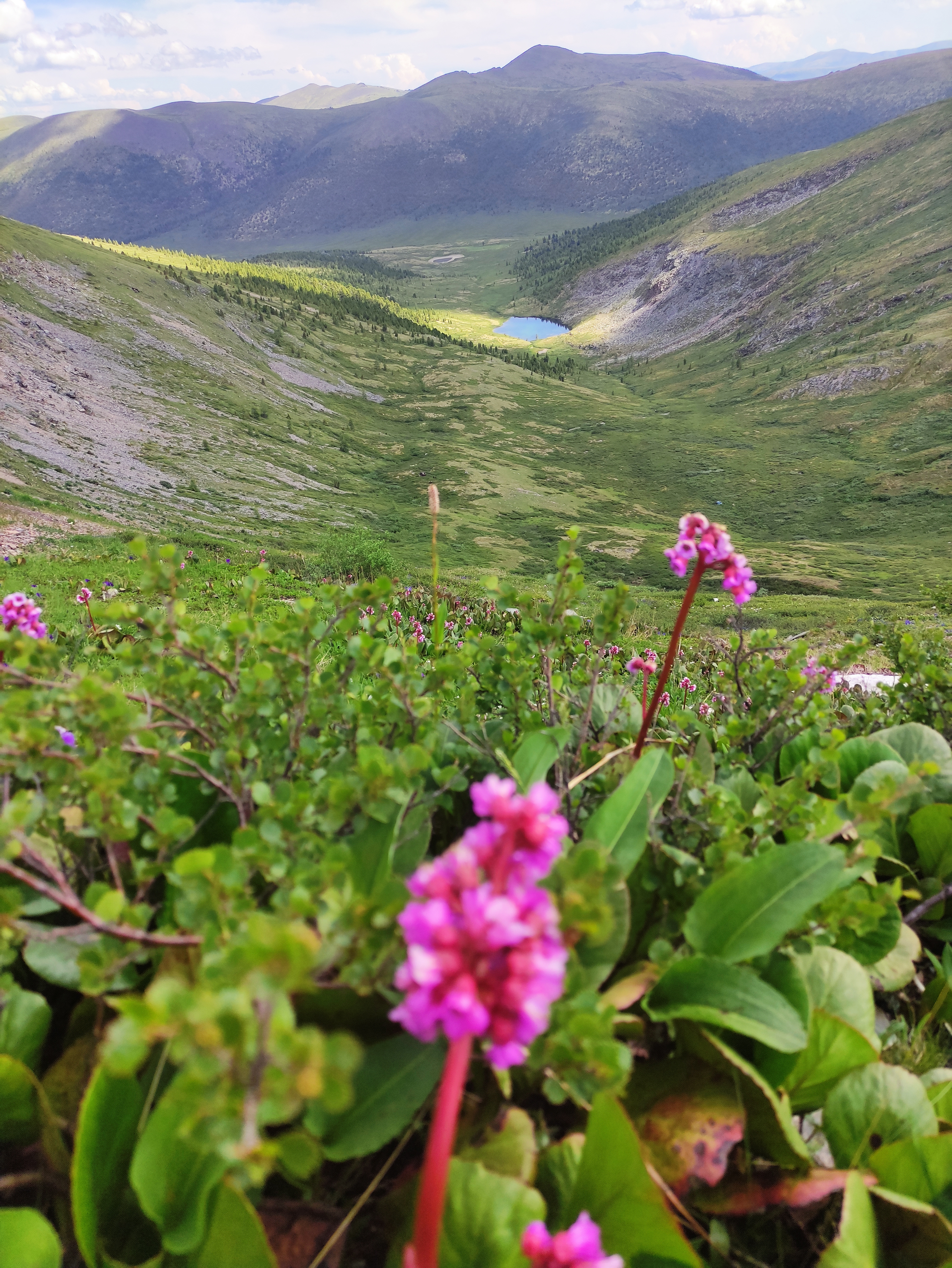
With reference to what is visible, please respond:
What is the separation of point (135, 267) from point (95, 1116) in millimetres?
107530

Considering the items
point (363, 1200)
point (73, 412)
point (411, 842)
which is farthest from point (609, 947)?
point (73, 412)

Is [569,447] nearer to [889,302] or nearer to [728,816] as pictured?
[889,302]

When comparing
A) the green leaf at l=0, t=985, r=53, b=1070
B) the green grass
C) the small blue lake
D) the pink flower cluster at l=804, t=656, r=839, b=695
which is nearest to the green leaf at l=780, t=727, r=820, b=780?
the pink flower cluster at l=804, t=656, r=839, b=695

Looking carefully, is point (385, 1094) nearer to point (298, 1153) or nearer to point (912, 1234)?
point (298, 1153)

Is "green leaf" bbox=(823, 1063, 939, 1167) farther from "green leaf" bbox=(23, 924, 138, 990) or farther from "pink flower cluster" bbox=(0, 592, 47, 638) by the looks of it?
"pink flower cluster" bbox=(0, 592, 47, 638)

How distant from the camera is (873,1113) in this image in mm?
1558

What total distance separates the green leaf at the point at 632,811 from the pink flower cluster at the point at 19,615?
200 centimetres

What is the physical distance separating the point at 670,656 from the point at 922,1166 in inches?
52.8

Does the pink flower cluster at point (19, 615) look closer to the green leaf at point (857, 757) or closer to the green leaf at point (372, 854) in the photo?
the green leaf at point (372, 854)

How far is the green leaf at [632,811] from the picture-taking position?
5.94ft

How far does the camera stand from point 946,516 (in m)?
60.9

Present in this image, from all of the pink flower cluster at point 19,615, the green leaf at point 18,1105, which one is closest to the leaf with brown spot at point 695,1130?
the green leaf at point 18,1105

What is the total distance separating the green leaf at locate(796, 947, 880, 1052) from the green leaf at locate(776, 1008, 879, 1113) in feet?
0.25

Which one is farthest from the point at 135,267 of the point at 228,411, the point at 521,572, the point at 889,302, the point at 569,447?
the point at 889,302
